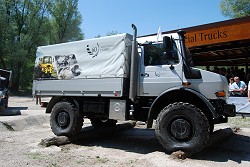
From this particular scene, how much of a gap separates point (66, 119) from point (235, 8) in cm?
3491

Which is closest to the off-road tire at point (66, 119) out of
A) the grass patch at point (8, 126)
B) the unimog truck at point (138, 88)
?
the unimog truck at point (138, 88)

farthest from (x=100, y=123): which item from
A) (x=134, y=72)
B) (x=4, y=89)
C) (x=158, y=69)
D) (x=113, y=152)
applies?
(x=4, y=89)

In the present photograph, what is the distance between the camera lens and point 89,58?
849 cm

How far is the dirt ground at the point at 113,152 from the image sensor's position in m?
6.45

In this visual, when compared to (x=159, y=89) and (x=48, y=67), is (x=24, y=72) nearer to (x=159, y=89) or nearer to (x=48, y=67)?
(x=48, y=67)

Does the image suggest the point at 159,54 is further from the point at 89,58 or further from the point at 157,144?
Answer: the point at 157,144

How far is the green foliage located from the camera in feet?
103

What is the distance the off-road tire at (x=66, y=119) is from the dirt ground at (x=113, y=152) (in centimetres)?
44

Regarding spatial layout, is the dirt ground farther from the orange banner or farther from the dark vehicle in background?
the orange banner

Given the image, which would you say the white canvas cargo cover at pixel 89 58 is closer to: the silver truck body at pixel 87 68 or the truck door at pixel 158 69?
the silver truck body at pixel 87 68

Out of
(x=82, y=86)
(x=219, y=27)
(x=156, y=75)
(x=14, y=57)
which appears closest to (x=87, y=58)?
(x=82, y=86)

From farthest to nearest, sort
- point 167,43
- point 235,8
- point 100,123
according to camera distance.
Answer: point 235,8 < point 100,123 < point 167,43

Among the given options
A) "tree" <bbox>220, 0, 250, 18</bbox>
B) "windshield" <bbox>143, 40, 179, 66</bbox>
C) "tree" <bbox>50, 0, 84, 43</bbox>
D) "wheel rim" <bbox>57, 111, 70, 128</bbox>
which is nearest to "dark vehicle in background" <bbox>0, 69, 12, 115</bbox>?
"wheel rim" <bbox>57, 111, 70, 128</bbox>

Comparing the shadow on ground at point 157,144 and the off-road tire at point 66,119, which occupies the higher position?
the off-road tire at point 66,119
